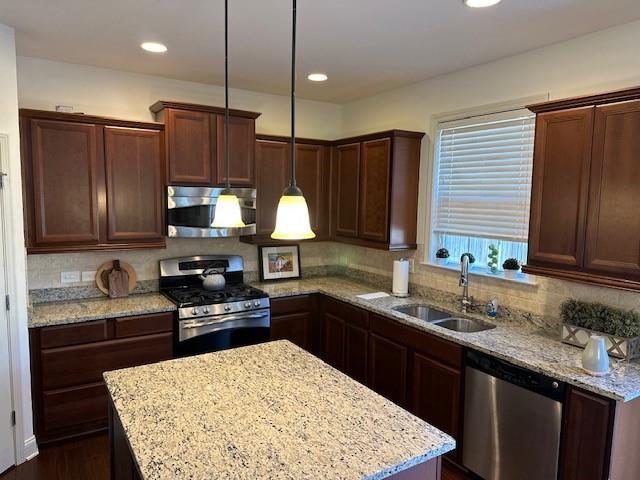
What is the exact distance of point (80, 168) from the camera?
3.22 m

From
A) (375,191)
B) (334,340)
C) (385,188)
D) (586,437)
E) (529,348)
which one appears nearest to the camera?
(586,437)

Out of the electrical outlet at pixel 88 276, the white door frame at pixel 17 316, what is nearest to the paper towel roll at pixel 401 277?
the electrical outlet at pixel 88 276

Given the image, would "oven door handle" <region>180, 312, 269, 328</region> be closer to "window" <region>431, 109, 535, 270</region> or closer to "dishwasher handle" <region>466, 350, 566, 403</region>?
"window" <region>431, 109, 535, 270</region>

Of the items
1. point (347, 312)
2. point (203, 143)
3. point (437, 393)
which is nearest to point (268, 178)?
point (203, 143)

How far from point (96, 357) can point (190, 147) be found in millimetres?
1714

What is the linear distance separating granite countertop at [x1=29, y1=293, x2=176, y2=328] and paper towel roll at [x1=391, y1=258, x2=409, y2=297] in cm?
185

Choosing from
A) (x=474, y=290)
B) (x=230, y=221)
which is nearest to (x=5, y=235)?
(x=230, y=221)

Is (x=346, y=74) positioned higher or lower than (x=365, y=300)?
higher

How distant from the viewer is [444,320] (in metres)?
3.33

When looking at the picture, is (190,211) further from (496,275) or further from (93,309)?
(496,275)

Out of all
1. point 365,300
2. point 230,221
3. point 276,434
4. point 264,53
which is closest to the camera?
point 276,434

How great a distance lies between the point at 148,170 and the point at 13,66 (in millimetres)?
1071

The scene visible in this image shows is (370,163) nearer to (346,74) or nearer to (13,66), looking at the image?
(346,74)

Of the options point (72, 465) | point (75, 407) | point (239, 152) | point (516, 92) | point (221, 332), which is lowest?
point (72, 465)
